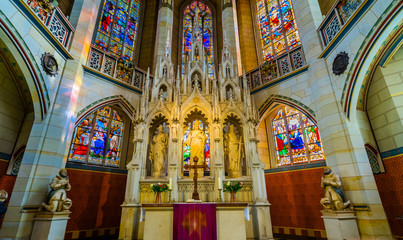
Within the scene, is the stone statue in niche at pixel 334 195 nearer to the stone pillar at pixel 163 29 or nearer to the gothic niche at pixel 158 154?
the gothic niche at pixel 158 154

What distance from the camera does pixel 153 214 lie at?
17.7ft

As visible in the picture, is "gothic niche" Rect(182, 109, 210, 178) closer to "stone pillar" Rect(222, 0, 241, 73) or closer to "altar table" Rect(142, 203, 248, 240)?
"altar table" Rect(142, 203, 248, 240)

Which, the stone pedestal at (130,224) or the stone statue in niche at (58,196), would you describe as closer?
the stone statue in niche at (58,196)

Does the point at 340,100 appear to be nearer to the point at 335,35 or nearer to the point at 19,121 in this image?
the point at 335,35

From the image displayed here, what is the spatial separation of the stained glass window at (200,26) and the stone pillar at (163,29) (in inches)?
91.6

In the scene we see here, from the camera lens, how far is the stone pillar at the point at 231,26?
11992mm

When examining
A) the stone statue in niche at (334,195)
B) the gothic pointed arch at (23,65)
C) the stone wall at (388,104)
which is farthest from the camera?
the stone wall at (388,104)

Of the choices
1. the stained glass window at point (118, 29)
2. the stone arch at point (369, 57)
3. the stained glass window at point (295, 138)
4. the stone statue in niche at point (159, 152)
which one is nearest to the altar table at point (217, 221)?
the stone statue in niche at point (159, 152)

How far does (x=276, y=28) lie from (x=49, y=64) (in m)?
11.5

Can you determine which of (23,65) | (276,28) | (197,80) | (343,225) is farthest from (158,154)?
(276,28)

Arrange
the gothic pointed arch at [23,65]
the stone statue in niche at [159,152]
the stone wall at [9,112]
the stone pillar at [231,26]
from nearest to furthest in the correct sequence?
1. the gothic pointed arch at [23,65]
2. the stone wall at [9,112]
3. the stone statue in niche at [159,152]
4. the stone pillar at [231,26]

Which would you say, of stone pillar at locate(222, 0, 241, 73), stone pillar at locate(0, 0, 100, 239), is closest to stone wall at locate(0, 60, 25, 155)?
stone pillar at locate(0, 0, 100, 239)

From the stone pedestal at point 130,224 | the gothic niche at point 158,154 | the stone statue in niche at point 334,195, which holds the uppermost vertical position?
the gothic niche at point 158,154

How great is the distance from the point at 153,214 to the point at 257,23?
1310 cm
